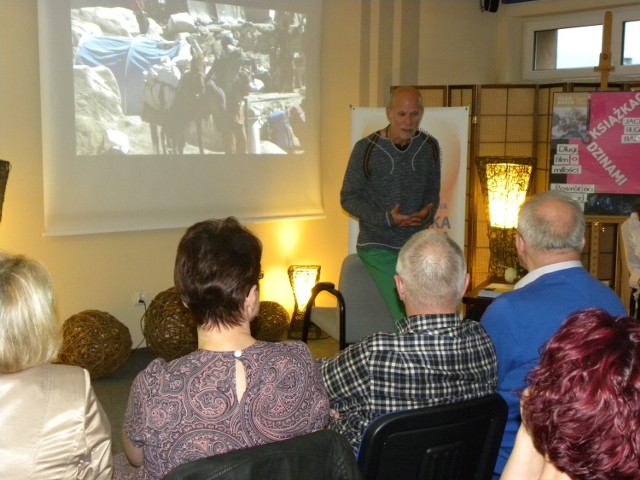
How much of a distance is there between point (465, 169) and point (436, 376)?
3.62 m

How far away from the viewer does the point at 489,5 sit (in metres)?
6.48

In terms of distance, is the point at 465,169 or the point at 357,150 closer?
the point at 357,150

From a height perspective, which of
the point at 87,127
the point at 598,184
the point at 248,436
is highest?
the point at 87,127

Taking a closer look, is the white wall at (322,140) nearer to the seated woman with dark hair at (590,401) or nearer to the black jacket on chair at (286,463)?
the black jacket on chair at (286,463)

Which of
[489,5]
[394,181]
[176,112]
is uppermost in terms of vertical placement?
[489,5]

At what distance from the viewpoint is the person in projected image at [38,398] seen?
1.67 m

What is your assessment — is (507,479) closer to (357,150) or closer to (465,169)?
(357,150)

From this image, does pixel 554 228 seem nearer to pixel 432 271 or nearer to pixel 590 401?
pixel 432 271

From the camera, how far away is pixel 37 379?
1705mm

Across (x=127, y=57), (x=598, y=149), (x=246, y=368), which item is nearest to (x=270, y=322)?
(x=127, y=57)

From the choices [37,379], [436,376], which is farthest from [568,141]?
[37,379]

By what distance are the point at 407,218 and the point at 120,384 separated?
1.99 meters

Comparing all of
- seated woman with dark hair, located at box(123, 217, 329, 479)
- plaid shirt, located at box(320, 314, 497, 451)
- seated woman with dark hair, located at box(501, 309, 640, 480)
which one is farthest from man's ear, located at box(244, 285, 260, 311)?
seated woman with dark hair, located at box(501, 309, 640, 480)

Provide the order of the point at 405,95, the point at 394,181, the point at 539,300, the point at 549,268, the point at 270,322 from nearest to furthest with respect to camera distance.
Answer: the point at 539,300
the point at 549,268
the point at 405,95
the point at 394,181
the point at 270,322
